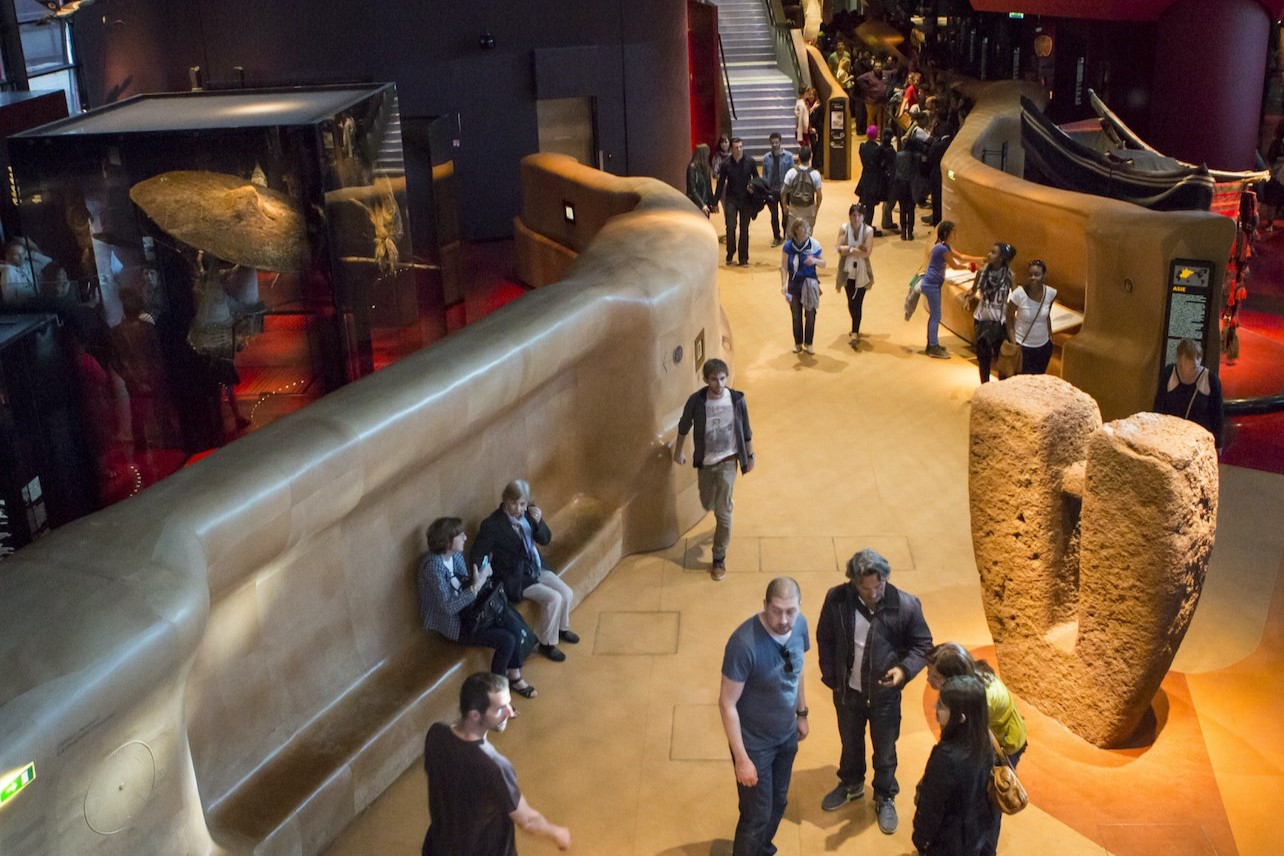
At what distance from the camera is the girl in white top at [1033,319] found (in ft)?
36.6

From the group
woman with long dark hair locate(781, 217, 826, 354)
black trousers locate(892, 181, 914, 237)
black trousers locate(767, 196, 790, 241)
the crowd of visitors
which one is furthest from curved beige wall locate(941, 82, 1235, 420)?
black trousers locate(892, 181, 914, 237)

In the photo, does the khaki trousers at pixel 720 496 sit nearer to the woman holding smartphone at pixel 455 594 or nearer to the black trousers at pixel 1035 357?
the woman holding smartphone at pixel 455 594

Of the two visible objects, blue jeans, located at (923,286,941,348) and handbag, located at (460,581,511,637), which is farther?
blue jeans, located at (923,286,941,348)

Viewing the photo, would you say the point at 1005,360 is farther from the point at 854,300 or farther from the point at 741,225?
the point at 741,225

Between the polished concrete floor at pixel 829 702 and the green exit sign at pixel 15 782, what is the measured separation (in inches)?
94.4

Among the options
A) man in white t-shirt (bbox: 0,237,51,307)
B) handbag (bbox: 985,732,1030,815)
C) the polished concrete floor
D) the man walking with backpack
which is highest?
man in white t-shirt (bbox: 0,237,51,307)

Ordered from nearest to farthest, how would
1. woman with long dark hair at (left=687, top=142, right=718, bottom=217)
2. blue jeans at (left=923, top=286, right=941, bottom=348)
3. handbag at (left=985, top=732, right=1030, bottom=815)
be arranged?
handbag at (left=985, top=732, right=1030, bottom=815), blue jeans at (left=923, top=286, right=941, bottom=348), woman with long dark hair at (left=687, top=142, right=718, bottom=217)

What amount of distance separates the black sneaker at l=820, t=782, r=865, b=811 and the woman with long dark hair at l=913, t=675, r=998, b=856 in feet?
4.29

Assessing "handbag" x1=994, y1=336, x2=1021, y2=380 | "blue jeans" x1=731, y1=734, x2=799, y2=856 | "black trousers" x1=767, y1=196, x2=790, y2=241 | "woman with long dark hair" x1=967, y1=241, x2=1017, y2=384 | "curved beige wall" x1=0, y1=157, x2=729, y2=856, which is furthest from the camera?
"black trousers" x1=767, y1=196, x2=790, y2=241

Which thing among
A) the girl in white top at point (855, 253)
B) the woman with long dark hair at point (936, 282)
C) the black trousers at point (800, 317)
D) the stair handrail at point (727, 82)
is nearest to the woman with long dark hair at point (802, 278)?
the black trousers at point (800, 317)

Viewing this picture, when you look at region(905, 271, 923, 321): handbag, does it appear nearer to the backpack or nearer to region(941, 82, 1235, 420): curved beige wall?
region(941, 82, 1235, 420): curved beige wall

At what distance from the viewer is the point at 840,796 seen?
21.7 feet

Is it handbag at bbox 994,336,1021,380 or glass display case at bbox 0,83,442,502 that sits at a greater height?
glass display case at bbox 0,83,442,502

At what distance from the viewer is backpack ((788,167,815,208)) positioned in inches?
639
